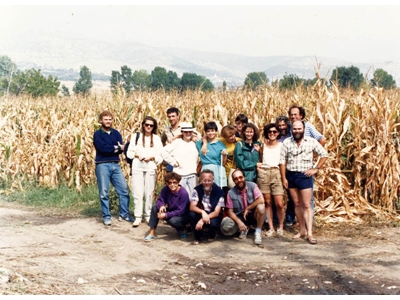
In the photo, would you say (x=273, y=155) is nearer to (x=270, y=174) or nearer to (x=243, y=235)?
(x=270, y=174)

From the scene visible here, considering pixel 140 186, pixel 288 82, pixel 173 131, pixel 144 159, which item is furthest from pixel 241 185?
pixel 288 82

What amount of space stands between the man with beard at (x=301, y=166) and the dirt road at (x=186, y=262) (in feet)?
1.77

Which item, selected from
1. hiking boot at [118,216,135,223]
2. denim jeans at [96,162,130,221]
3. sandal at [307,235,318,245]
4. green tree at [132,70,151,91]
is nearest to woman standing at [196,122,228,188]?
sandal at [307,235,318,245]

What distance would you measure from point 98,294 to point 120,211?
3.62 metres

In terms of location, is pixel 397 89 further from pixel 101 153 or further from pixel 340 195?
pixel 101 153

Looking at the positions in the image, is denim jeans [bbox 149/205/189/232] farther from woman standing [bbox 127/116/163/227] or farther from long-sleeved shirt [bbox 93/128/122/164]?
long-sleeved shirt [bbox 93/128/122/164]

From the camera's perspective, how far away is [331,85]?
29.4 feet

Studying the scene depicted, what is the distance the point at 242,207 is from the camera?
6.87m

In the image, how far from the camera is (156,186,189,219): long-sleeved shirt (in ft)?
22.3

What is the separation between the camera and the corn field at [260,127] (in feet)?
26.3

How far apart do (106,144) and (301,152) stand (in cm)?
301

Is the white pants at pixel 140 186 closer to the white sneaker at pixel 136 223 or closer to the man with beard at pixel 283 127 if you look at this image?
the white sneaker at pixel 136 223

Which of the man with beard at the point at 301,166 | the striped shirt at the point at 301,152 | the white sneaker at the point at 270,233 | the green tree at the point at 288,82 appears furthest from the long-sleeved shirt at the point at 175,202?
the green tree at the point at 288,82

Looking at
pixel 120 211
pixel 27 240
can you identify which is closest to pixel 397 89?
pixel 120 211
